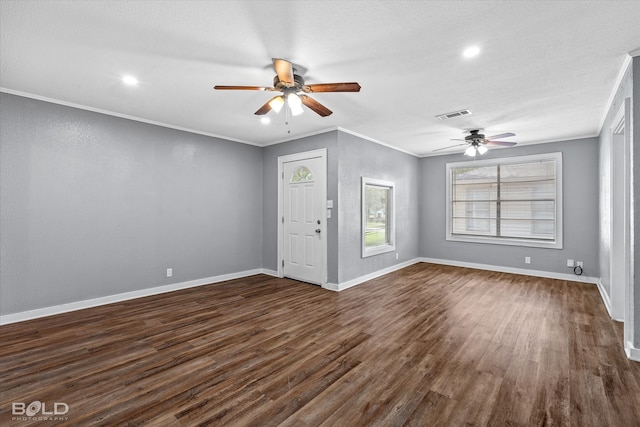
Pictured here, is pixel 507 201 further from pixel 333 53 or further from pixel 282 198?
pixel 333 53

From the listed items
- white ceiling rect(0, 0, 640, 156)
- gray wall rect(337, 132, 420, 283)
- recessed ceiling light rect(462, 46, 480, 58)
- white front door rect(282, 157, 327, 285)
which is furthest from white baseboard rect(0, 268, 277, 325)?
recessed ceiling light rect(462, 46, 480, 58)

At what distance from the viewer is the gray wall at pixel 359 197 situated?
5.01 metres

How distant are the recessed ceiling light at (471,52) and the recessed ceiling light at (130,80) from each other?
3.19m

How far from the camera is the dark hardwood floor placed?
1938mm

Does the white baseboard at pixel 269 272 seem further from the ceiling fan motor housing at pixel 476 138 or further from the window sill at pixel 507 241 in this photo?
the ceiling fan motor housing at pixel 476 138

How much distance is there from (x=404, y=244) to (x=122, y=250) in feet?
17.7

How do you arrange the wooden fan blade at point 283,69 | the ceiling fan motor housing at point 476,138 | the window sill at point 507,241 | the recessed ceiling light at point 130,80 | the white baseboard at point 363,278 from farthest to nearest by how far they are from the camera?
the window sill at point 507,241 → the ceiling fan motor housing at point 476,138 → the white baseboard at point 363,278 → the recessed ceiling light at point 130,80 → the wooden fan blade at point 283,69

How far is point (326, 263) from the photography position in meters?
5.02

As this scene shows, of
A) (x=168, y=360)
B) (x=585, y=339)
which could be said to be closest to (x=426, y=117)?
(x=585, y=339)

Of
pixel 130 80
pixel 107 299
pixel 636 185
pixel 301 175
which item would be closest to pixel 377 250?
pixel 301 175

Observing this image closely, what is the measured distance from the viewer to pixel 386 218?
20.7 feet

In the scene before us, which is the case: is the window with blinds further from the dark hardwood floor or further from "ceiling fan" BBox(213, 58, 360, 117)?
"ceiling fan" BBox(213, 58, 360, 117)

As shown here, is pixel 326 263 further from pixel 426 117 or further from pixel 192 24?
pixel 192 24

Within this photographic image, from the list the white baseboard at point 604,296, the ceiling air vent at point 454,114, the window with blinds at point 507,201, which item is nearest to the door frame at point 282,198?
the ceiling air vent at point 454,114
